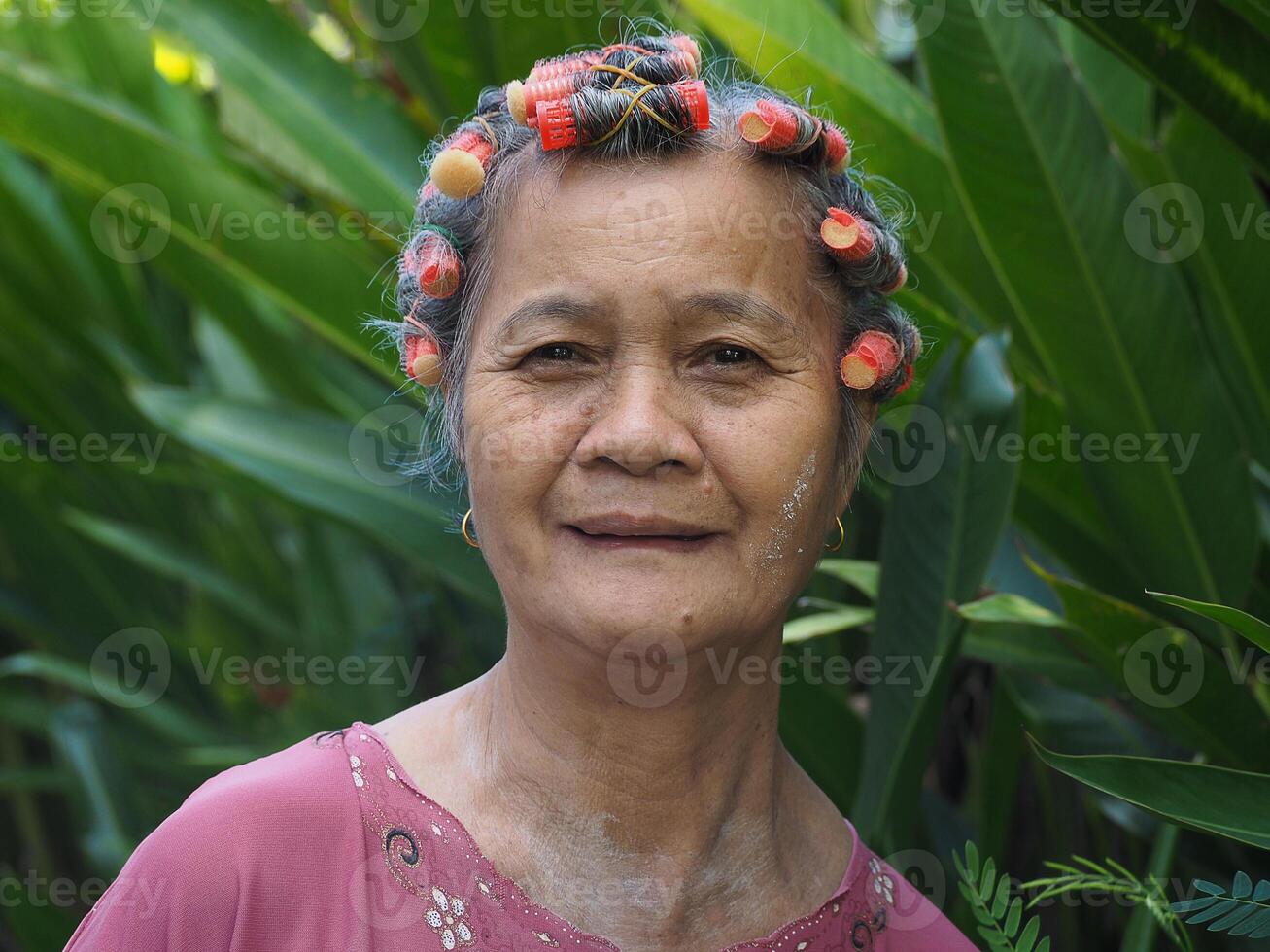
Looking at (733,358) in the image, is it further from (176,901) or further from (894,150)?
(894,150)

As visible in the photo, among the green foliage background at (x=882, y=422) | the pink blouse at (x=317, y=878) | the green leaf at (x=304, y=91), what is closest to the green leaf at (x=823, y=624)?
the green foliage background at (x=882, y=422)

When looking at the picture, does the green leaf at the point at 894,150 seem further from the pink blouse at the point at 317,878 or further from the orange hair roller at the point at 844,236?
the pink blouse at the point at 317,878

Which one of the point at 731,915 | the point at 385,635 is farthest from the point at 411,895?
the point at 385,635

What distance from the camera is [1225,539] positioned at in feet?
5.64

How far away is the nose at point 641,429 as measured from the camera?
3.43 feet

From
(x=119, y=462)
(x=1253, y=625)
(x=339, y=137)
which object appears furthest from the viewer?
(x=119, y=462)

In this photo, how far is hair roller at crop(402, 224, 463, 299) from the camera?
1.19 m

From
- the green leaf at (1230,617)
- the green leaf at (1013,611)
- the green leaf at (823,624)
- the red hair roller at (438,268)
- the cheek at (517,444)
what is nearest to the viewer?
the green leaf at (1230,617)

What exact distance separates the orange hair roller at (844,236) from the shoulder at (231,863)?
0.63 m

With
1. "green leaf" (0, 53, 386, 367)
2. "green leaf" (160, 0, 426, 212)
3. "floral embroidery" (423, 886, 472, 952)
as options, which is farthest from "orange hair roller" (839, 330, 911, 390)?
"green leaf" (160, 0, 426, 212)

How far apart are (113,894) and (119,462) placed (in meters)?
2.10

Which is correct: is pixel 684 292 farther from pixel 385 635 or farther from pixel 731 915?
pixel 385 635

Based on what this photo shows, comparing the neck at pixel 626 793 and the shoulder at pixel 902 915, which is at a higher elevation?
the neck at pixel 626 793

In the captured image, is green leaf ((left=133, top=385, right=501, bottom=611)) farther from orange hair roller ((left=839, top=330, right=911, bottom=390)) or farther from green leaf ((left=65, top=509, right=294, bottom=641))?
orange hair roller ((left=839, top=330, right=911, bottom=390))
